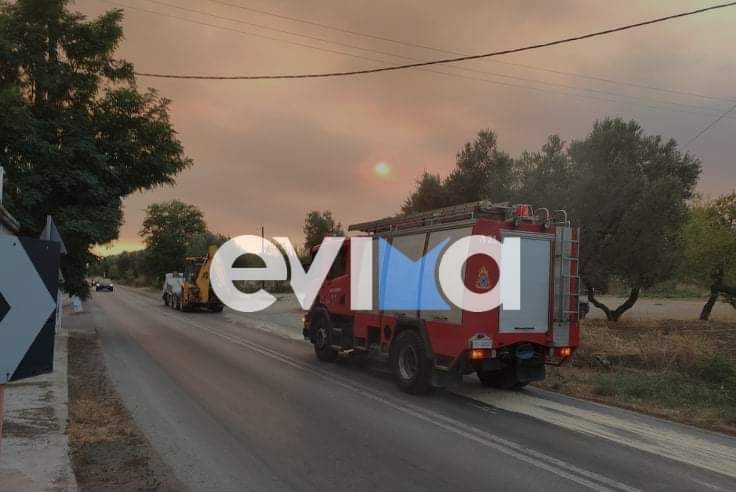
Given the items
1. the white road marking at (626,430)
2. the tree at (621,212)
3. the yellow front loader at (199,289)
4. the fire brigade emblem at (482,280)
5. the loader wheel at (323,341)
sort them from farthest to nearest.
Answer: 1. the yellow front loader at (199,289)
2. the tree at (621,212)
3. the loader wheel at (323,341)
4. the fire brigade emblem at (482,280)
5. the white road marking at (626,430)

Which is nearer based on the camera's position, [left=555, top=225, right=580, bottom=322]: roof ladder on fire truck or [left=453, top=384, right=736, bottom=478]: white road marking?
[left=453, top=384, right=736, bottom=478]: white road marking

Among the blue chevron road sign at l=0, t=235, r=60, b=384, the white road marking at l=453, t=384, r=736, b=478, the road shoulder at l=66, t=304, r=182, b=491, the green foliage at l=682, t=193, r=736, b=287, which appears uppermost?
the green foliage at l=682, t=193, r=736, b=287

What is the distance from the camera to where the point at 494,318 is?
29.3ft

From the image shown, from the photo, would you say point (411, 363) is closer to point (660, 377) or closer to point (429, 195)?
point (660, 377)

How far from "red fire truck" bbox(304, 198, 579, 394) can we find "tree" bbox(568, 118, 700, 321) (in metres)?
11.6

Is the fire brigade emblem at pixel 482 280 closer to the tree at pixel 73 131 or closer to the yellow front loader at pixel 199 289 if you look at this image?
the tree at pixel 73 131

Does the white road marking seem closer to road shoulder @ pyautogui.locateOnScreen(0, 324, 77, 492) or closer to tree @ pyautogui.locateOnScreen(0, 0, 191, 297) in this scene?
road shoulder @ pyautogui.locateOnScreen(0, 324, 77, 492)

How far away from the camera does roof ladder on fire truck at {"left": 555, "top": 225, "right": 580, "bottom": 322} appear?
9.58 m

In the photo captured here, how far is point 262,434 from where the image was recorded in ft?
22.5

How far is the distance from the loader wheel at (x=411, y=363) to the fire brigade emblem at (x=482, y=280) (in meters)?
1.42

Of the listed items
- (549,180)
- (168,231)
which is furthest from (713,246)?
(168,231)

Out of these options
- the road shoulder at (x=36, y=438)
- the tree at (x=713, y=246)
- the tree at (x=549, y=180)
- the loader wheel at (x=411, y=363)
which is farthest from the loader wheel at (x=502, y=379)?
the tree at (x=713, y=246)

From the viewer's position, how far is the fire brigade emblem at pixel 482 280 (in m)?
8.94

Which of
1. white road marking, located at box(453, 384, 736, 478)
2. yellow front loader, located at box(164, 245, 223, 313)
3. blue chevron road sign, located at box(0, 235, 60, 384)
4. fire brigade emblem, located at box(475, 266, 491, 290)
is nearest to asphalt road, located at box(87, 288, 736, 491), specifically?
white road marking, located at box(453, 384, 736, 478)
